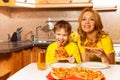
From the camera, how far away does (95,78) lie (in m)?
1.37

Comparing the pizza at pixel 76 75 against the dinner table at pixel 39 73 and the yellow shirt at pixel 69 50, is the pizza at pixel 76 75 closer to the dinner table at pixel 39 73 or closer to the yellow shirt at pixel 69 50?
the dinner table at pixel 39 73

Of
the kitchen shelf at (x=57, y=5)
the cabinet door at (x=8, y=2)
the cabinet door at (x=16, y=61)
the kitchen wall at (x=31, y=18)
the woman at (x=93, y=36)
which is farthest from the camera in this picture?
the kitchen wall at (x=31, y=18)

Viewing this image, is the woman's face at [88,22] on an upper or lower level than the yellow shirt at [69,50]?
upper

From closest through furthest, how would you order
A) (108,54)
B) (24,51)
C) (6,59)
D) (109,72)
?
(109,72), (108,54), (6,59), (24,51)

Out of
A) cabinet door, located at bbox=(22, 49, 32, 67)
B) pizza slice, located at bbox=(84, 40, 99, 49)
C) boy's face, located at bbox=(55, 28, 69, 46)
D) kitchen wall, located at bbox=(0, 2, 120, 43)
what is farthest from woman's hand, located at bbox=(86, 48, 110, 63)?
kitchen wall, located at bbox=(0, 2, 120, 43)

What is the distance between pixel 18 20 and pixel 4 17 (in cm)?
24

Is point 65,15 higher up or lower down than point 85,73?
higher up

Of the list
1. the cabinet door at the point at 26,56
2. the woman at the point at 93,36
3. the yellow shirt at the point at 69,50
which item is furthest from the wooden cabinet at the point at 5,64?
the woman at the point at 93,36

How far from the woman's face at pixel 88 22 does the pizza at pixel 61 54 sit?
0.28 meters

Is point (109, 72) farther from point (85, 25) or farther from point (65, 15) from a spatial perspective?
point (65, 15)

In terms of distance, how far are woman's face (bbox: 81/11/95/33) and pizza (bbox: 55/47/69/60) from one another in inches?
11.0

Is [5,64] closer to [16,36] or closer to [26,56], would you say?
[26,56]

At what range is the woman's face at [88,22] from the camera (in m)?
2.23

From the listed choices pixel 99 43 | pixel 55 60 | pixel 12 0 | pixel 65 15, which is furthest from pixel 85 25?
pixel 65 15
